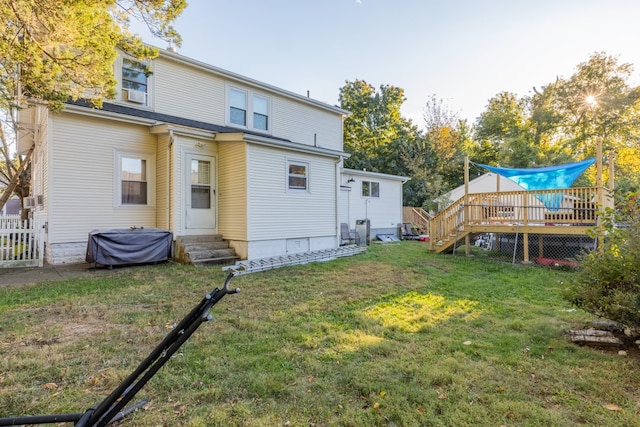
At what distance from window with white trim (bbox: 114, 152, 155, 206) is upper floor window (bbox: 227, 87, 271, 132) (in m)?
3.52

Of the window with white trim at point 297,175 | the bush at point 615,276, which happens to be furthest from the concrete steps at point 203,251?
the bush at point 615,276

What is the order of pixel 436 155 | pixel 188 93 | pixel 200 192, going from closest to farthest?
pixel 200 192
pixel 188 93
pixel 436 155

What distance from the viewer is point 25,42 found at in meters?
5.23

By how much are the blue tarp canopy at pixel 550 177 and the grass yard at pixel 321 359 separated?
191 inches

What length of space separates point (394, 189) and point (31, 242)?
1496 centimetres

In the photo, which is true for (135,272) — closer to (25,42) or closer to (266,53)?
A: (25,42)

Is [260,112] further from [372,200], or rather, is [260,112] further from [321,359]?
[321,359]

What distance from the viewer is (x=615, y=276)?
3.54 m

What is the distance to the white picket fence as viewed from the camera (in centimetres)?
759

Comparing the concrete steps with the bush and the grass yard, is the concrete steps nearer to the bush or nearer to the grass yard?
the grass yard

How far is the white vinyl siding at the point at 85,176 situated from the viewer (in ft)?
26.0

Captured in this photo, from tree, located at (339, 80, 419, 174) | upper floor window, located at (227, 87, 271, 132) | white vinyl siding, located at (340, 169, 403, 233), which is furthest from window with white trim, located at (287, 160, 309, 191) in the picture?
tree, located at (339, 80, 419, 174)

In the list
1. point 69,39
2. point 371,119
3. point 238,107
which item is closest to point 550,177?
point 238,107

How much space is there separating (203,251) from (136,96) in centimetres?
506
